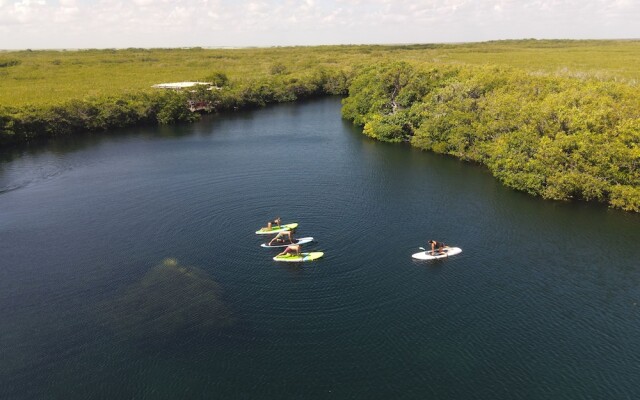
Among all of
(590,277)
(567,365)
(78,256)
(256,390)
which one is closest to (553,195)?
(590,277)

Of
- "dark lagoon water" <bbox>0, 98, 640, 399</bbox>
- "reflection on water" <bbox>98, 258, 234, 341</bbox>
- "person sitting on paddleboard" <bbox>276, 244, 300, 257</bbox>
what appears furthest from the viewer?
"person sitting on paddleboard" <bbox>276, 244, 300, 257</bbox>

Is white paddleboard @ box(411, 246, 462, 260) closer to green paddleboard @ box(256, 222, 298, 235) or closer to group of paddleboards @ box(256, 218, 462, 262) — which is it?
group of paddleboards @ box(256, 218, 462, 262)

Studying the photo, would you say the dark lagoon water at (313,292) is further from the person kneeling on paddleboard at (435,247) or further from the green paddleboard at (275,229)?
the person kneeling on paddleboard at (435,247)

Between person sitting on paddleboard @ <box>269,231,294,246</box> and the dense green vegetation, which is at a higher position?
the dense green vegetation

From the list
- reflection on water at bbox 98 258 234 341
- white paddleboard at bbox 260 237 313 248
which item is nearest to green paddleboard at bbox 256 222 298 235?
white paddleboard at bbox 260 237 313 248

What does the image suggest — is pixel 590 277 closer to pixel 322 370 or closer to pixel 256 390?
pixel 322 370

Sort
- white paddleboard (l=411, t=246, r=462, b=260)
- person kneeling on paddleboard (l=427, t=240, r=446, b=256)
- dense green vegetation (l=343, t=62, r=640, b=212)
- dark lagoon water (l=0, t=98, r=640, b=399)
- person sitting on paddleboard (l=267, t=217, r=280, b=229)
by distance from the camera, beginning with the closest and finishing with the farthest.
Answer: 1. dark lagoon water (l=0, t=98, r=640, b=399)
2. white paddleboard (l=411, t=246, r=462, b=260)
3. person kneeling on paddleboard (l=427, t=240, r=446, b=256)
4. person sitting on paddleboard (l=267, t=217, r=280, b=229)
5. dense green vegetation (l=343, t=62, r=640, b=212)

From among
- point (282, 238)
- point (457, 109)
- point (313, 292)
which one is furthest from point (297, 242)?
point (457, 109)
